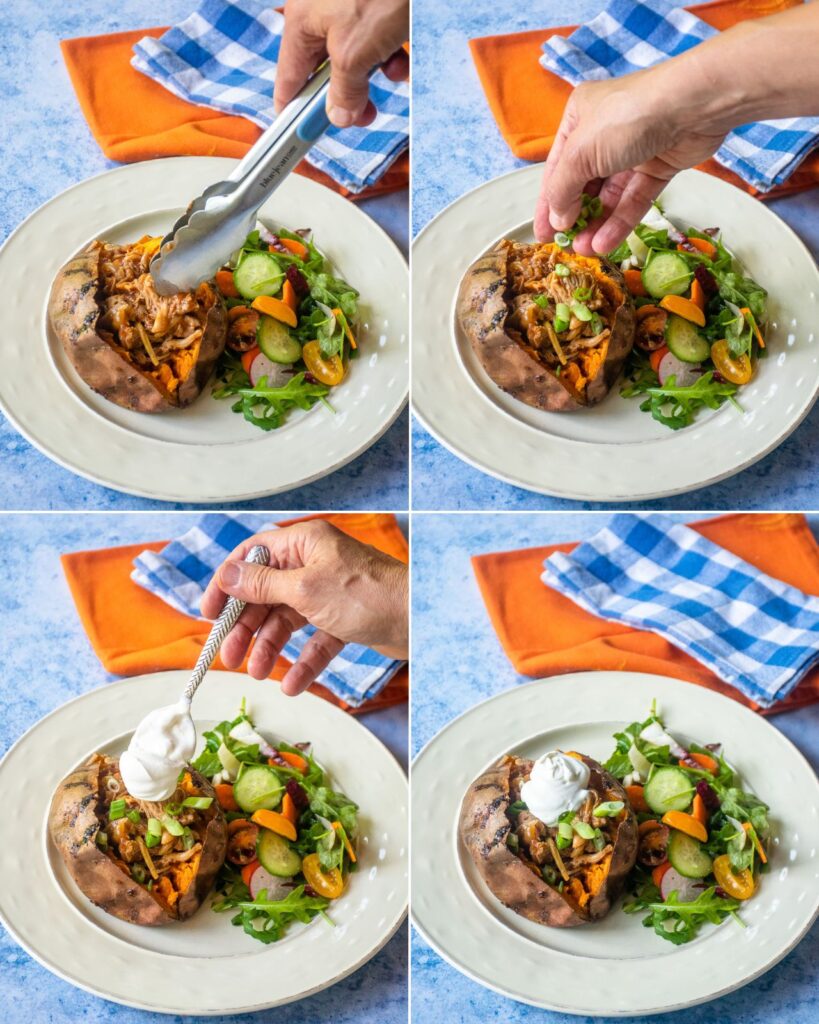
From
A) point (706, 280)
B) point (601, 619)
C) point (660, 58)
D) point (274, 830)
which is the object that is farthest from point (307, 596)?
point (660, 58)

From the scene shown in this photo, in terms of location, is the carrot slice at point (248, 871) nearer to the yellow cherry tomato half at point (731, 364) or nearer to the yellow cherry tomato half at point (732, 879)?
the yellow cherry tomato half at point (732, 879)

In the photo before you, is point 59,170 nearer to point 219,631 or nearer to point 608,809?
point 219,631

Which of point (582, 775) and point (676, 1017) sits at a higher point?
point (582, 775)

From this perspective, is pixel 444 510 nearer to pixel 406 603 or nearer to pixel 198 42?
pixel 406 603

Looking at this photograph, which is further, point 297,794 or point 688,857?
point 297,794

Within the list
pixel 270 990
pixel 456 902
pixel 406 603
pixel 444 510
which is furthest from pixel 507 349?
pixel 270 990

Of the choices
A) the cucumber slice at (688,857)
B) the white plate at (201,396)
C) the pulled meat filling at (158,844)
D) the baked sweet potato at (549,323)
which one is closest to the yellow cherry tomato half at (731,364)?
the baked sweet potato at (549,323)
